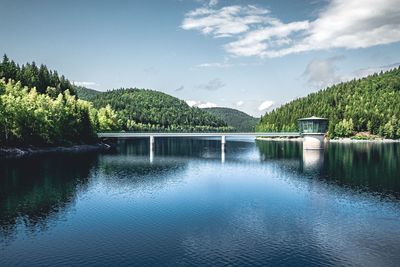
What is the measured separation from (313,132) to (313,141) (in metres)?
4.30

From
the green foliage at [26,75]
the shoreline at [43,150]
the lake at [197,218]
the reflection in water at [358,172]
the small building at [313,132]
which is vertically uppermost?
the green foliage at [26,75]

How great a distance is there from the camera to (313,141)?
168 metres

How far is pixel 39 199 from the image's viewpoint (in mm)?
59531

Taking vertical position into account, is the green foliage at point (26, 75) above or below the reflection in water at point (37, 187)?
above

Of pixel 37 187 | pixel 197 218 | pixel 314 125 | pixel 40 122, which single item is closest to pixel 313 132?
pixel 314 125

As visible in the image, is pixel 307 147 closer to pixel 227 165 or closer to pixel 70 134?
pixel 227 165

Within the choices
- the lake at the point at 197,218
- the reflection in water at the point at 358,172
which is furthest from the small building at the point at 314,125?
the lake at the point at 197,218

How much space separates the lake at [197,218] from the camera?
1432 inches

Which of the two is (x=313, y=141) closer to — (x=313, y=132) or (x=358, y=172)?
(x=313, y=132)

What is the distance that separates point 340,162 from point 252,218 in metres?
71.1

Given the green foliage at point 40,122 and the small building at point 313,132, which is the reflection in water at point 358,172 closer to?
the small building at point 313,132

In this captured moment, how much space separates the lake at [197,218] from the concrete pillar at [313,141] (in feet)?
246

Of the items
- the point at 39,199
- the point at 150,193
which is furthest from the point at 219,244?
the point at 39,199

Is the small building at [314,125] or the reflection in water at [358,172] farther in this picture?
the small building at [314,125]
